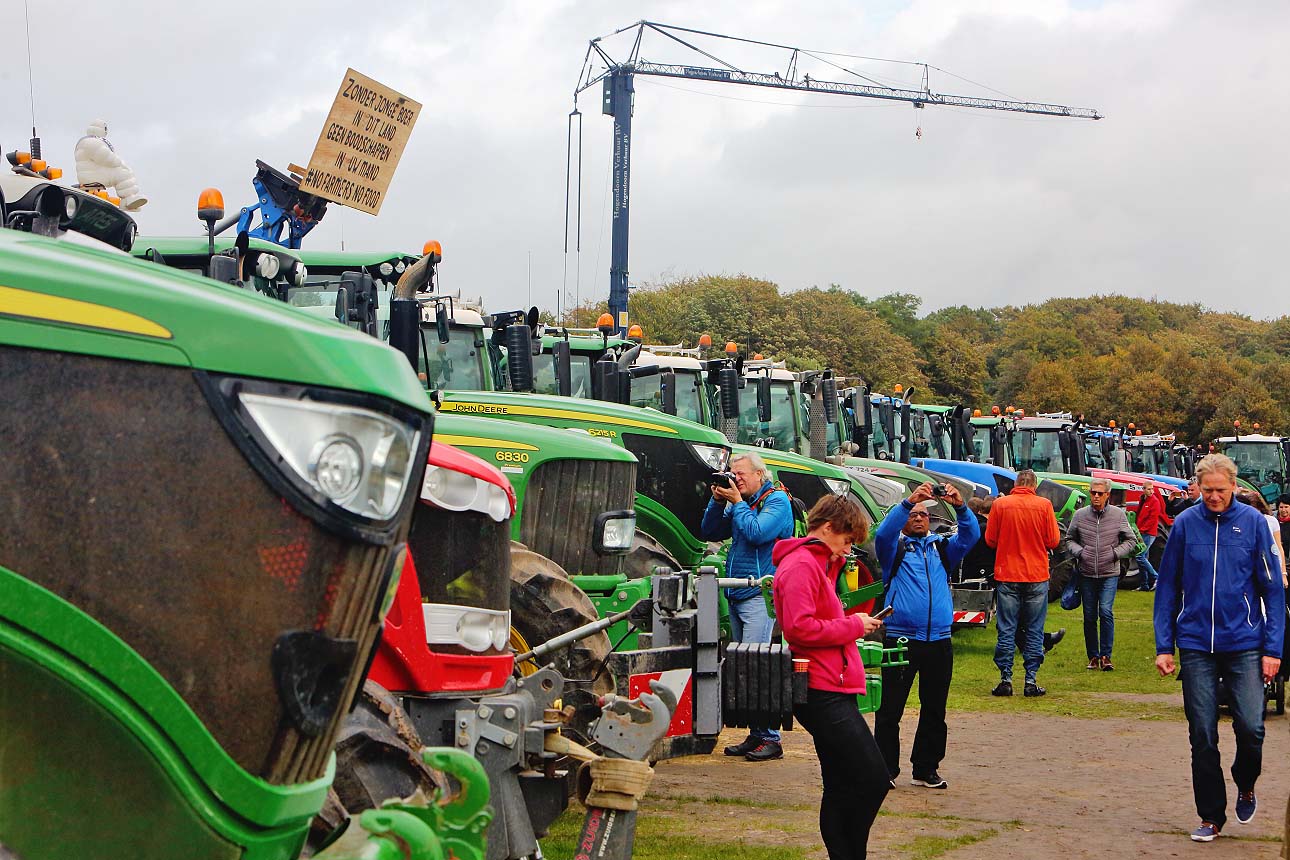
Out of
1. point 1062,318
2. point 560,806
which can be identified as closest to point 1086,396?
point 1062,318

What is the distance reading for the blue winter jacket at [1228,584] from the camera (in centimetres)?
785

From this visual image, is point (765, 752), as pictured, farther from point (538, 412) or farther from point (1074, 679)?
point (1074, 679)

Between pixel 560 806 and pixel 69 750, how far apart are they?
132 inches

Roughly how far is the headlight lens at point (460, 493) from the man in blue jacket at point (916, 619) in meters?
3.97

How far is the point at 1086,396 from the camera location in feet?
229

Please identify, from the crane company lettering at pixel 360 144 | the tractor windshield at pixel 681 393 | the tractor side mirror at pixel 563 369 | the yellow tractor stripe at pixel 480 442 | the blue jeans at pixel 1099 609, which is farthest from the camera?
the tractor windshield at pixel 681 393

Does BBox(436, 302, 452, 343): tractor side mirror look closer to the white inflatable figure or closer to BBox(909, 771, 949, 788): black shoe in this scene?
the white inflatable figure

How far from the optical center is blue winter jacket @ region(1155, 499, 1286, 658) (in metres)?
7.85

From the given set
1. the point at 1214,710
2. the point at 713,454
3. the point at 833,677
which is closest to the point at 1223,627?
the point at 1214,710

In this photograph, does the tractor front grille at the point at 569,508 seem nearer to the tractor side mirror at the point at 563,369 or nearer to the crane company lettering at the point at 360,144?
Answer: the tractor side mirror at the point at 563,369

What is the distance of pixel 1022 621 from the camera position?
45.1 feet

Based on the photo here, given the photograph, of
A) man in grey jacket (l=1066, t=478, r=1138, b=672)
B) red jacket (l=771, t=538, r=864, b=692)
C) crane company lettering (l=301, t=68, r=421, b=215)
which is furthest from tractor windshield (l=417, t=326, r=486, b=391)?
man in grey jacket (l=1066, t=478, r=1138, b=672)

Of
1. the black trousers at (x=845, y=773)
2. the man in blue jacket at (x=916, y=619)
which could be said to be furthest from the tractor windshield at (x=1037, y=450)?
the black trousers at (x=845, y=773)

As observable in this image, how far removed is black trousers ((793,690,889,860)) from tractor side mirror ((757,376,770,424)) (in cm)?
1082
